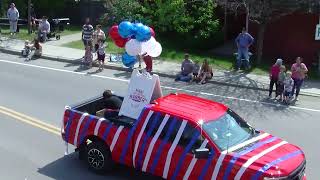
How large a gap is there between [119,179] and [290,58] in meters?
17.0

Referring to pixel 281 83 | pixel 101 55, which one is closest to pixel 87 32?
pixel 101 55

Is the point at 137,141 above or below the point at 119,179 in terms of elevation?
above

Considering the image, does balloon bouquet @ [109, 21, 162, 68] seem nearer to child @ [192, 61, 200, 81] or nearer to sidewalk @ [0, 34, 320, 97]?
child @ [192, 61, 200, 81]

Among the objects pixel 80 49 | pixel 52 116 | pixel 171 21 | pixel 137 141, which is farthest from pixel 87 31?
pixel 137 141

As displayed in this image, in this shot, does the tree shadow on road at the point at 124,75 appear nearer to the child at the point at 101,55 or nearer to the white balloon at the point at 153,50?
the child at the point at 101,55

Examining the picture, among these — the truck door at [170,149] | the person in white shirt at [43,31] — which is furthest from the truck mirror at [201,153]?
the person in white shirt at [43,31]

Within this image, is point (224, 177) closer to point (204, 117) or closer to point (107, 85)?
point (204, 117)

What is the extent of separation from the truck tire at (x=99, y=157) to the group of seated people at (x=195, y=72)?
966 cm

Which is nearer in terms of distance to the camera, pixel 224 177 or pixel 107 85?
pixel 224 177

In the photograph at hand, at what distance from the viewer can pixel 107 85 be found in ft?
64.1

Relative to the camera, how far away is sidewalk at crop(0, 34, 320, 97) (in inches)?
796

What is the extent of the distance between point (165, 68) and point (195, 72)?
2243 mm

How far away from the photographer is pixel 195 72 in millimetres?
20750

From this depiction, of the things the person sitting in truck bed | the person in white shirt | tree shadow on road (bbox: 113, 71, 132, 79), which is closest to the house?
→ tree shadow on road (bbox: 113, 71, 132, 79)
